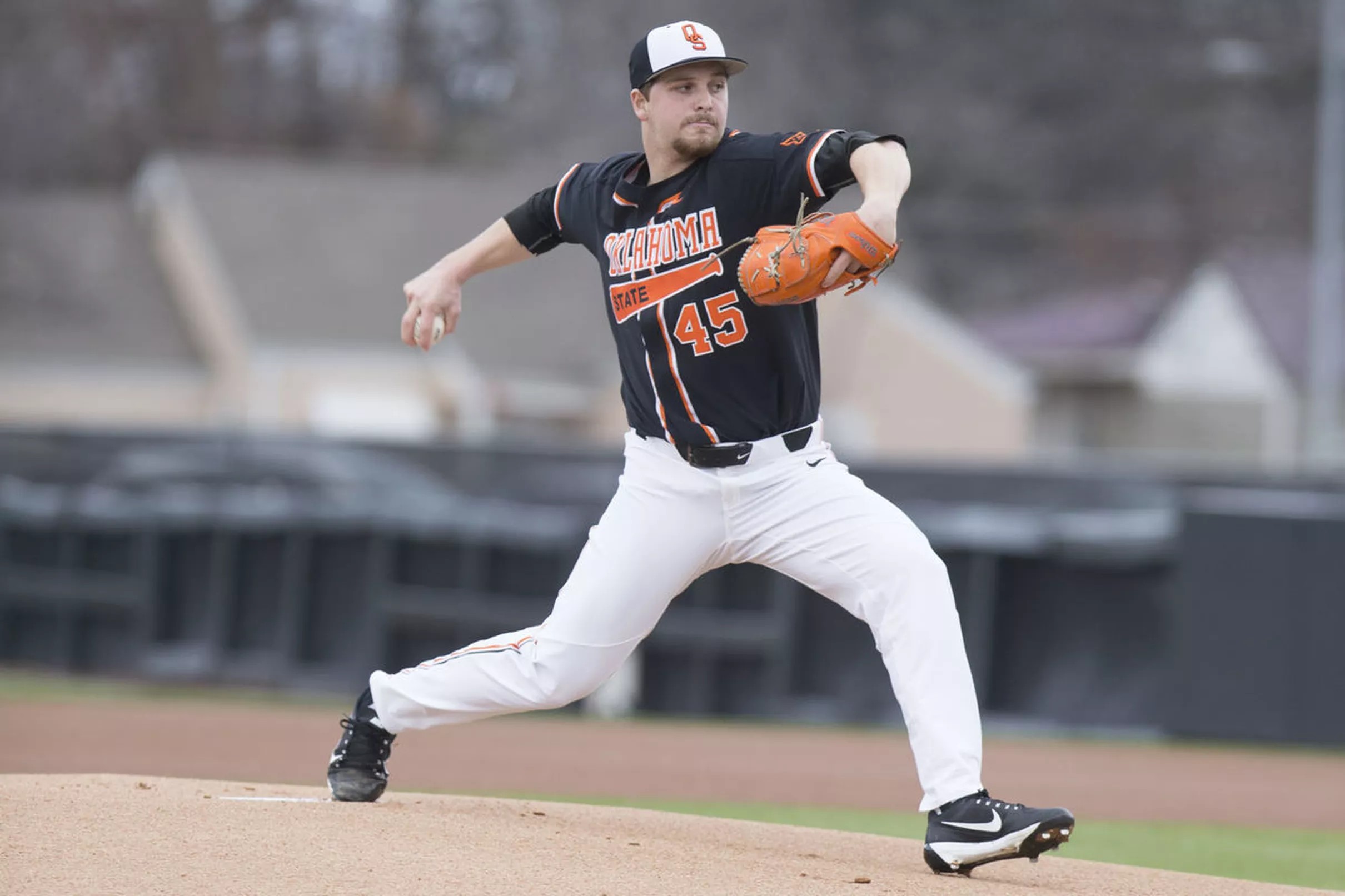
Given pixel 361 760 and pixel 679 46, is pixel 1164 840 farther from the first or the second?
pixel 679 46

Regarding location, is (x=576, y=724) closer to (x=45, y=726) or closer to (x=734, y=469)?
(x=45, y=726)

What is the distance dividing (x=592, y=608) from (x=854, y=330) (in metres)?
25.0

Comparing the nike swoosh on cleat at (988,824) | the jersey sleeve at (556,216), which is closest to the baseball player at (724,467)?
the nike swoosh on cleat at (988,824)

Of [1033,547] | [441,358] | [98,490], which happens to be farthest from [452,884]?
[441,358]

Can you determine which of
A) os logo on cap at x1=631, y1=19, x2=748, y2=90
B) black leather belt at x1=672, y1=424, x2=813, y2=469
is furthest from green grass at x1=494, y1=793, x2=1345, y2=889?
os logo on cap at x1=631, y1=19, x2=748, y2=90

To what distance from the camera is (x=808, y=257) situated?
4.30m

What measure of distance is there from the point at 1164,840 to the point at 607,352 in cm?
2114

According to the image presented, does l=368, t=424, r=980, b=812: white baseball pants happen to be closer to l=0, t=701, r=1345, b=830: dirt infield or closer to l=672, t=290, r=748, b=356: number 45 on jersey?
l=672, t=290, r=748, b=356: number 45 on jersey

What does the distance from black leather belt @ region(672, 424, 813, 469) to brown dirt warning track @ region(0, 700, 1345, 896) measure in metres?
1.02

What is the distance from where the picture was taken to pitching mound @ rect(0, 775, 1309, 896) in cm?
421

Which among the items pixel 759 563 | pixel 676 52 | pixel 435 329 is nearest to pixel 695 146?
pixel 676 52

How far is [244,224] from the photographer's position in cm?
2923

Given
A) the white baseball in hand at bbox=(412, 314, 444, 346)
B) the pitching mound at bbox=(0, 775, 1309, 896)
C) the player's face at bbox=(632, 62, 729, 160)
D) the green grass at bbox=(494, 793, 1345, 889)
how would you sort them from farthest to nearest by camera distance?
1. the green grass at bbox=(494, 793, 1345, 889)
2. the white baseball in hand at bbox=(412, 314, 444, 346)
3. the player's face at bbox=(632, 62, 729, 160)
4. the pitching mound at bbox=(0, 775, 1309, 896)

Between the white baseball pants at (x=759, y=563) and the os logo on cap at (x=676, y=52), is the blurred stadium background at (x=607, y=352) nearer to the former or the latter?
the white baseball pants at (x=759, y=563)
